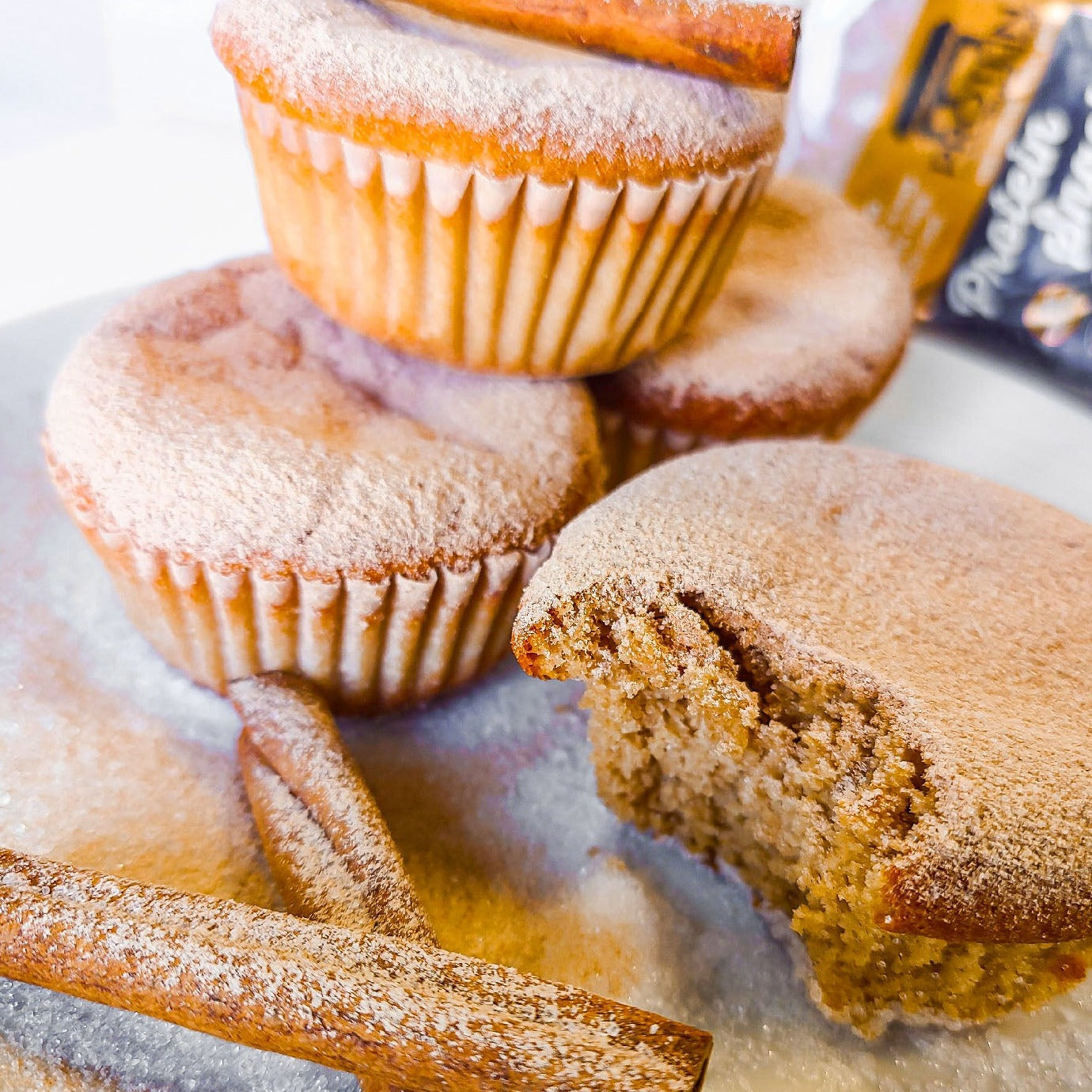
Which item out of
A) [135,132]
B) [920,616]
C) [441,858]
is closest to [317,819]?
[441,858]

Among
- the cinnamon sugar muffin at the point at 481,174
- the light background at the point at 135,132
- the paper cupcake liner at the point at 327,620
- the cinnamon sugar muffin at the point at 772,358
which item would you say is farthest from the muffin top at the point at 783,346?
the light background at the point at 135,132

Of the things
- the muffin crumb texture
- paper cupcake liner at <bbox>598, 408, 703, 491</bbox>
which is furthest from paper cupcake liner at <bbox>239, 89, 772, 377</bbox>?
the muffin crumb texture

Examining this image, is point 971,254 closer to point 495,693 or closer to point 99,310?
point 495,693

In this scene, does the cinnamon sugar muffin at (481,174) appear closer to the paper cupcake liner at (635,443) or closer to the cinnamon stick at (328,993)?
the paper cupcake liner at (635,443)

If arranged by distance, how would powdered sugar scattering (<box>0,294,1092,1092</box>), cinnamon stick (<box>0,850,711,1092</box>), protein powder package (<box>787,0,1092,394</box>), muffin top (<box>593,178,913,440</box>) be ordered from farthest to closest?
1. protein powder package (<box>787,0,1092,394</box>)
2. muffin top (<box>593,178,913,440</box>)
3. powdered sugar scattering (<box>0,294,1092,1092</box>)
4. cinnamon stick (<box>0,850,711,1092</box>)

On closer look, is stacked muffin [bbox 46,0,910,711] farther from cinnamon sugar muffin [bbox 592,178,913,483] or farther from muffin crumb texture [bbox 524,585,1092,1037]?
muffin crumb texture [bbox 524,585,1092,1037]
